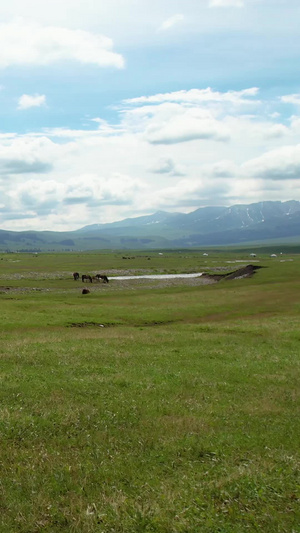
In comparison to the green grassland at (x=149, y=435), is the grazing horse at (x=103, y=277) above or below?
above

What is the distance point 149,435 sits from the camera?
1706cm

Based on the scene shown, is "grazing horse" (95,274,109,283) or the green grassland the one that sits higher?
"grazing horse" (95,274,109,283)

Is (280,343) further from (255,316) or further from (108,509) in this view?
(108,509)

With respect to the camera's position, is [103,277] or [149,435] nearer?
[149,435]

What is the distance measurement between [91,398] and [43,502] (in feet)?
29.4

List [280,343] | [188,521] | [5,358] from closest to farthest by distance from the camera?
[188,521], [5,358], [280,343]

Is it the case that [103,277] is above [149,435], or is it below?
above

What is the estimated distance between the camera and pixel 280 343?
37.4 meters

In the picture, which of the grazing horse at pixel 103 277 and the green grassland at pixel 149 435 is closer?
the green grassland at pixel 149 435

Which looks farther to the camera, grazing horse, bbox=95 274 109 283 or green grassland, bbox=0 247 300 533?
grazing horse, bbox=95 274 109 283

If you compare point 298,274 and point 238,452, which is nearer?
point 238,452

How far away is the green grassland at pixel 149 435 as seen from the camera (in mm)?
11570

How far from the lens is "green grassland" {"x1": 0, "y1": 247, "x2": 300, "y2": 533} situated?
1157 centimetres

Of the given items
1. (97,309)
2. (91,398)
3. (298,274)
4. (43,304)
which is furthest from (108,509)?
(298,274)
